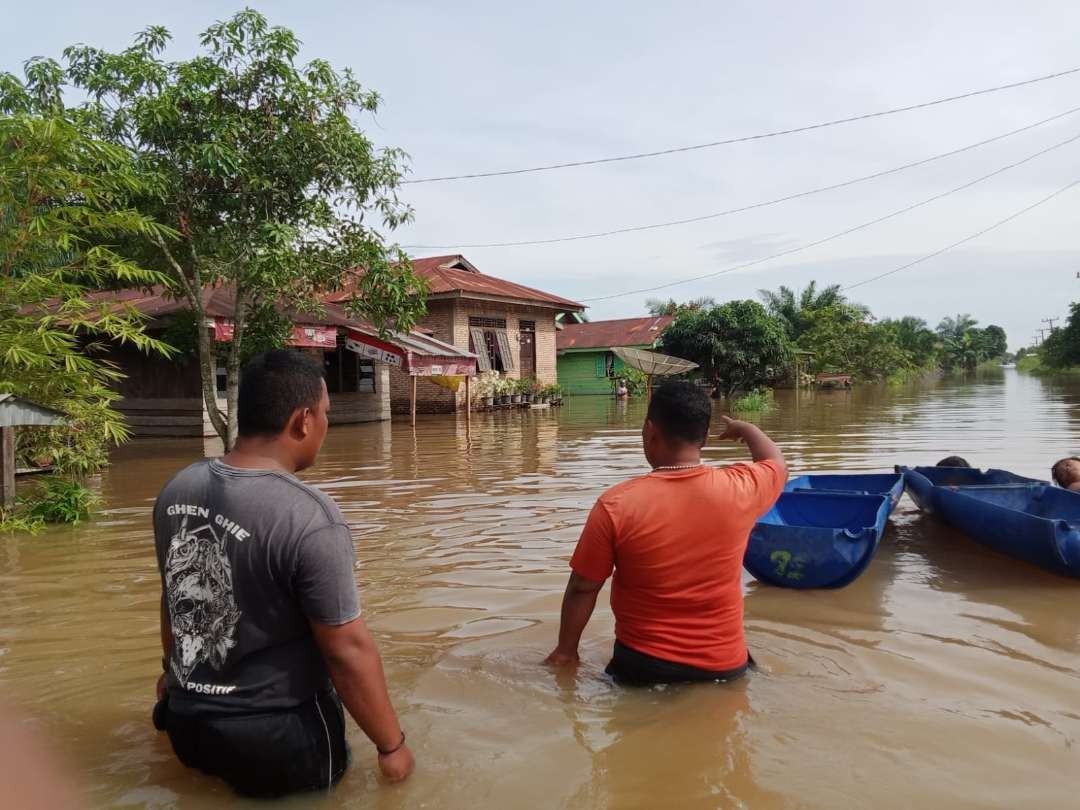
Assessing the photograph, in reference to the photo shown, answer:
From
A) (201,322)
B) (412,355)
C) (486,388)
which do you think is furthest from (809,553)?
(486,388)

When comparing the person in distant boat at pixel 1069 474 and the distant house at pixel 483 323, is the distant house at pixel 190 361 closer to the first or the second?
the distant house at pixel 483 323

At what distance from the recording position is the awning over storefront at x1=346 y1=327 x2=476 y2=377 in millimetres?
18031

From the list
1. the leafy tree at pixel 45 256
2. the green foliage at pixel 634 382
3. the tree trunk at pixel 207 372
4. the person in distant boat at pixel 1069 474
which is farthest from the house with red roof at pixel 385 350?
the person in distant boat at pixel 1069 474

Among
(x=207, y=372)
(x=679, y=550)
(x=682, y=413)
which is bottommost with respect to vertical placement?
(x=679, y=550)

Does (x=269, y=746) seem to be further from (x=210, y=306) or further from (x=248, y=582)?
(x=210, y=306)

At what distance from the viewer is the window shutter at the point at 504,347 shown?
2591 cm

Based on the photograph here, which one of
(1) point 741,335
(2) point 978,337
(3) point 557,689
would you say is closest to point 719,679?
(3) point 557,689

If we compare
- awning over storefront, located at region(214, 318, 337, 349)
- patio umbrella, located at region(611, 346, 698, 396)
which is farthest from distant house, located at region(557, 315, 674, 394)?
awning over storefront, located at region(214, 318, 337, 349)

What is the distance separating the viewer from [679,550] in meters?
3.12

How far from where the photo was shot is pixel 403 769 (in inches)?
103

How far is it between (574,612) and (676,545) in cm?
55

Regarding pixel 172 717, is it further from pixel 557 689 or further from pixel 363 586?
pixel 363 586

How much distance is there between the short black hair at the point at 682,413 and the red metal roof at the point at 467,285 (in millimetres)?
20388

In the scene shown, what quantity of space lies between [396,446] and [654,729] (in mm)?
12491
